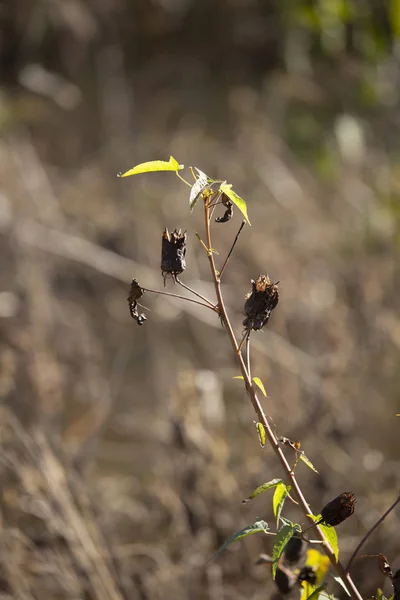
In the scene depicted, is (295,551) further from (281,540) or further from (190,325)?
(190,325)

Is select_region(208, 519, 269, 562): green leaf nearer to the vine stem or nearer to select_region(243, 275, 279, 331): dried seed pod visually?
the vine stem

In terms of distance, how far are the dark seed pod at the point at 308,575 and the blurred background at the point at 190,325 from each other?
75cm

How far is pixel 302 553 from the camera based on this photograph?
966 millimetres

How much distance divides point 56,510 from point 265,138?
2561 mm

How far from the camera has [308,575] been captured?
89 centimetres

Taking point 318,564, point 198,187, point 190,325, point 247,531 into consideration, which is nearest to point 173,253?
point 198,187

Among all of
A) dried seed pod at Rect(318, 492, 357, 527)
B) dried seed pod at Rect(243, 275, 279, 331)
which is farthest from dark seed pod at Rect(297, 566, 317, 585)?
dried seed pod at Rect(243, 275, 279, 331)

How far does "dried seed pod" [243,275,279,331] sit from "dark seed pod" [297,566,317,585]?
1.09ft

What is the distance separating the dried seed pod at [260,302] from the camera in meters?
0.78

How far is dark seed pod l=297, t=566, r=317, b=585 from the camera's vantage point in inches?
34.8

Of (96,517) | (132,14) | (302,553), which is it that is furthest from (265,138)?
(302,553)

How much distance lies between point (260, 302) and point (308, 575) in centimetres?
36

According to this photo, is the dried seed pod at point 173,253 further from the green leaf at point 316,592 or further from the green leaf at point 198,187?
the green leaf at point 316,592

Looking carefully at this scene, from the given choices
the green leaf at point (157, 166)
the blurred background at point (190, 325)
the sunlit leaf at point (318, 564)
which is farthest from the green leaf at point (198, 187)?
the blurred background at point (190, 325)
